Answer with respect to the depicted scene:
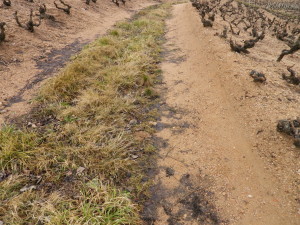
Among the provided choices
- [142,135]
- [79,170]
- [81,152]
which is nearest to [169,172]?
[142,135]

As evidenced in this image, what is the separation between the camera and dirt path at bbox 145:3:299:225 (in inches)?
137

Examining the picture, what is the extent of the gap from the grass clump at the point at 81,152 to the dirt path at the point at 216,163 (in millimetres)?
536

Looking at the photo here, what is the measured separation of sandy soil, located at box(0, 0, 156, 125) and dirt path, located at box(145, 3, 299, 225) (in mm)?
4282

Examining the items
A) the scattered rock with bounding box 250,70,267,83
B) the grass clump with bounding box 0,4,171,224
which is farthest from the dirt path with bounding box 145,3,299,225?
the grass clump with bounding box 0,4,171,224

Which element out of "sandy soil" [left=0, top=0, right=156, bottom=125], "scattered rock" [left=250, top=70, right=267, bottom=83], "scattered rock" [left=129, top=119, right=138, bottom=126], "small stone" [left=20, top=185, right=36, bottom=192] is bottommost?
"small stone" [left=20, top=185, right=36, bottom=192]

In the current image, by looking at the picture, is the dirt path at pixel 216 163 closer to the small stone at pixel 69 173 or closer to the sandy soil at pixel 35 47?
the small stone at pixel 69 173

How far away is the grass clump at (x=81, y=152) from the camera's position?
329 cm

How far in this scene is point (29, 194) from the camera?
3486 millimetres

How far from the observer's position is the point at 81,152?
4359 millimetres

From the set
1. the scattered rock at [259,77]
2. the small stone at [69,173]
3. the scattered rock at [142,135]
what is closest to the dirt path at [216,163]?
the scattered rock at [259,77]

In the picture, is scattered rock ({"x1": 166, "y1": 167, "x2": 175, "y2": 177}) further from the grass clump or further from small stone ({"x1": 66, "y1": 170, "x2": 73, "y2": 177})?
small stone ({"x1": 66, "y1": 170, "x2": 73, "y2": 177})

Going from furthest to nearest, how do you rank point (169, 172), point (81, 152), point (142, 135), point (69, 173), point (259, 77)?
point (259, 77) < point (142, 135) < point (81, 152) < point (169, 172) < point (69, 173)

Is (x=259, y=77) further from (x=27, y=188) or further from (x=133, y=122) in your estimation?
(x=27, y=188)

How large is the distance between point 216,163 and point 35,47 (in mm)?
9191
